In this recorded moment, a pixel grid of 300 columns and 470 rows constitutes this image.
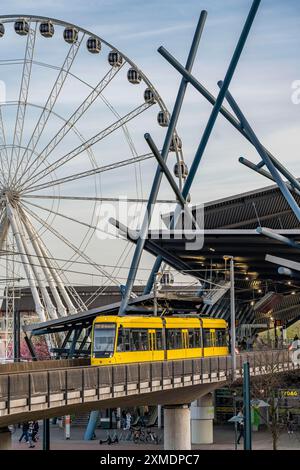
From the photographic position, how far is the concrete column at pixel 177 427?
60469mm

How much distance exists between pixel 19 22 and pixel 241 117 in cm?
1520

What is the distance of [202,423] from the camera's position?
238 feet

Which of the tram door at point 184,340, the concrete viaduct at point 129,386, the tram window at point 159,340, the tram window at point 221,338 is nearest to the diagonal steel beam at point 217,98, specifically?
the tram window at point 221,338

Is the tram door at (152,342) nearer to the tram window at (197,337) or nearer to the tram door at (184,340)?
the tram door at (184,340)

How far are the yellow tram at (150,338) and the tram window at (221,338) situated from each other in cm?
39

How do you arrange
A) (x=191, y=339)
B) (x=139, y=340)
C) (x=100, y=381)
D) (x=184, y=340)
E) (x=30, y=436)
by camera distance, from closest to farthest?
(x=100, y=381), (x=139, y=340), (x=184, y=340), (x=191, y=339), (x=30, y=436)

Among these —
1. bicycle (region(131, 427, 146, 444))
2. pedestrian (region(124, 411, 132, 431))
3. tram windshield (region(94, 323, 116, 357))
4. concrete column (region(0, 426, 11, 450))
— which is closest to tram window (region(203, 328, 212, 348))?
bicycle (region(131, 427, 146, 444))

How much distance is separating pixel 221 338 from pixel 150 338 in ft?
50.7

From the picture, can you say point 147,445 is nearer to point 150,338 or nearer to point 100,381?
point 150,338

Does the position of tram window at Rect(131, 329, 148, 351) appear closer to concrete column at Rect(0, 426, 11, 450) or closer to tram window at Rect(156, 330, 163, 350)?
tram window at Rect(156, 330, 163, 350)

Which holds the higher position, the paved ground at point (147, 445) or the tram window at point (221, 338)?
the tram window at point (221, 338)

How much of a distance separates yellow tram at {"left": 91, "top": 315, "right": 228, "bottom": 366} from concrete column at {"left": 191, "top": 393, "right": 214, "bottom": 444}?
173 inches

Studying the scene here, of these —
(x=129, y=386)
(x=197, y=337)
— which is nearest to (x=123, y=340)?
(x=129, y=386)

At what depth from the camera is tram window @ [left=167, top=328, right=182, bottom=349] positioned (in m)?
60.6
